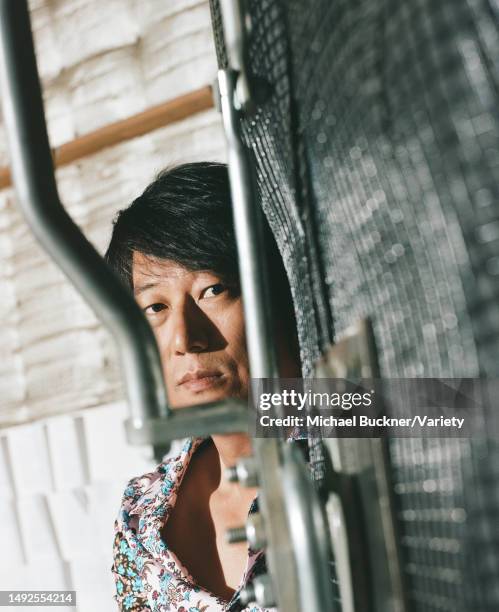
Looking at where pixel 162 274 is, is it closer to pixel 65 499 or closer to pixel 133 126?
pixel 133 126

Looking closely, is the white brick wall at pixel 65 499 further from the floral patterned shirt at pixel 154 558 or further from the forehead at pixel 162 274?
the forehead at pixel 162 274

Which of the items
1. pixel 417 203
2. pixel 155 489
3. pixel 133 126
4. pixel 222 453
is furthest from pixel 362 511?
pixel 133 126

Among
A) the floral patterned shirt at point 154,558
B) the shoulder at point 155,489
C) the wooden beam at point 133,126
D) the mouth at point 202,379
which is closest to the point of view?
the mouth at point 202,379

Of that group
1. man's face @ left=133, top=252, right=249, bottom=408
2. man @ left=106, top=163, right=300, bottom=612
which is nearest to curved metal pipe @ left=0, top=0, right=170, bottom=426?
man @ left=106, top=163, right=300, bottom=612

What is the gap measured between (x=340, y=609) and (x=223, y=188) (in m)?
0.82

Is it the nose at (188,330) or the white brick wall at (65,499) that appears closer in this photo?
the nose at (188,330)

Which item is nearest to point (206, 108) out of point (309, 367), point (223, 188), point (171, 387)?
point (223, 188)

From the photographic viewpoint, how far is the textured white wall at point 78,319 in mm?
1696

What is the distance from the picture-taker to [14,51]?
0.39m

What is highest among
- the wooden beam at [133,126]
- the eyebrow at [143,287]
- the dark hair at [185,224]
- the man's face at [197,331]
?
the wooden beam at [133,126]

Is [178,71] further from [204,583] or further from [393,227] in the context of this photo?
[393,227]

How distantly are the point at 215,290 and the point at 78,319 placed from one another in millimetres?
763

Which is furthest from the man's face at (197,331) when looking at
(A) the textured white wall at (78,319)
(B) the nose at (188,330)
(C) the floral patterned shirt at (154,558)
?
(A) the textured white wall at (78,319)

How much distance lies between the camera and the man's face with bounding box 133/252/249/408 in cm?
108
